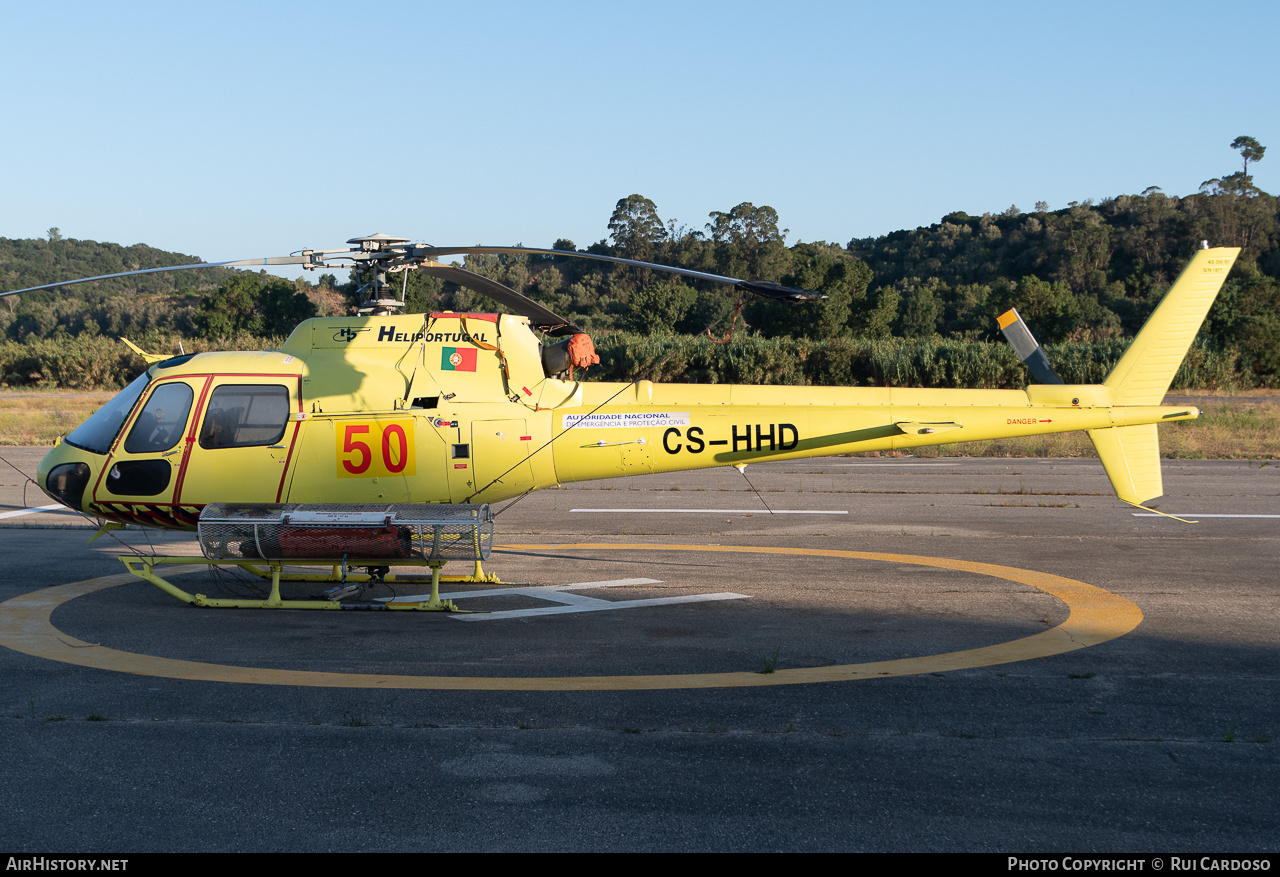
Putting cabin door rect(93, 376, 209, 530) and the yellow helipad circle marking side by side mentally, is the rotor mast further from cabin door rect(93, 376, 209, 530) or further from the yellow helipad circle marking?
the yellow helipad circle marking

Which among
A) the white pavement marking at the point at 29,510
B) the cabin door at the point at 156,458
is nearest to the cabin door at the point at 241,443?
the cabin door at the point at 156,458

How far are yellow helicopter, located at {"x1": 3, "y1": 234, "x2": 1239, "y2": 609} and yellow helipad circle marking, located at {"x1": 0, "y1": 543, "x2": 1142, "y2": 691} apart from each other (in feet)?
5.36

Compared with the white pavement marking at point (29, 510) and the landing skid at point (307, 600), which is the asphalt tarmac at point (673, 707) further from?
the white pavement marking at point (29, 510)

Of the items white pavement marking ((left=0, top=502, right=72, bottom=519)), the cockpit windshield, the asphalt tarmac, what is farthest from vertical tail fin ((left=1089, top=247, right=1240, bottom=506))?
white pavement marking ((left=0, top=502, right=72, bottom=519))

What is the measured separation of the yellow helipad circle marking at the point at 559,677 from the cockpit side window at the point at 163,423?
70.2 inches

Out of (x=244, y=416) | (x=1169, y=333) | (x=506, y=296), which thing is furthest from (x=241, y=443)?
(x=1169, y=333)

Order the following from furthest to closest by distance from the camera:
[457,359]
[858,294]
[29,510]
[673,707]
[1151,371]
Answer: [858,294] < [29,510] < [1151,371] < [457,359] < [673,707]

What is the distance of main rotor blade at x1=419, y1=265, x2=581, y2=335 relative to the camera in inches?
360

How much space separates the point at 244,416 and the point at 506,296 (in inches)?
121

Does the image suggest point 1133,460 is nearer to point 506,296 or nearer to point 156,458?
point 506,296

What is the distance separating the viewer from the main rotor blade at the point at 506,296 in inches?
360

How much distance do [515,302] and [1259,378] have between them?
1974 inches

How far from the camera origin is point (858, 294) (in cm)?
6800
